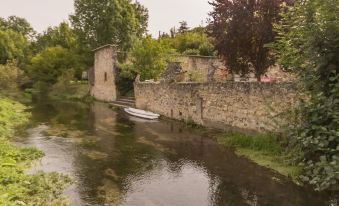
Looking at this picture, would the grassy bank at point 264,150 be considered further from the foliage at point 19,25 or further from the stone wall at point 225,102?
the foliage at point 19,25

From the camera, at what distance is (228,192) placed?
9.45 meters

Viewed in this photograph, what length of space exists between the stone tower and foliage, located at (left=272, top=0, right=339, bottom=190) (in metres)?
26.5

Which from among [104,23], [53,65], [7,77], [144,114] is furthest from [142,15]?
[144,114]

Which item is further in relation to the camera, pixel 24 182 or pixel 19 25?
pixel 19 25

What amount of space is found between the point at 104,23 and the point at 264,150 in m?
29.2

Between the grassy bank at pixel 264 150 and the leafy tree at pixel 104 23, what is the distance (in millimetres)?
26187

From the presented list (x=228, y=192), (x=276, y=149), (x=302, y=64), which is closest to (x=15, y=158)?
(x=228, y=192)

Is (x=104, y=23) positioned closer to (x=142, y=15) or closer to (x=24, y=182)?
(x=142, y=15)

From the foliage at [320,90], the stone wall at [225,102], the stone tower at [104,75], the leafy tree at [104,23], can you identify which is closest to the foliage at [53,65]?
the leafy tree at [104,23]

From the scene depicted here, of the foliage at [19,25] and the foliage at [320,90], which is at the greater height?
the foliage at [19,25]

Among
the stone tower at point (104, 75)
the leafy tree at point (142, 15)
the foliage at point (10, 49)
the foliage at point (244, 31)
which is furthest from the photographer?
the foliage at point (10, 49)

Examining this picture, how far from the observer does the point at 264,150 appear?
42.0 feet

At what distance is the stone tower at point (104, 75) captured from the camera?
31.8 metres

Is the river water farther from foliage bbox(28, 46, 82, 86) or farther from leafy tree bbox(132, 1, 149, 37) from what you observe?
leafy tree bbox(132, 1, 149, 37)
